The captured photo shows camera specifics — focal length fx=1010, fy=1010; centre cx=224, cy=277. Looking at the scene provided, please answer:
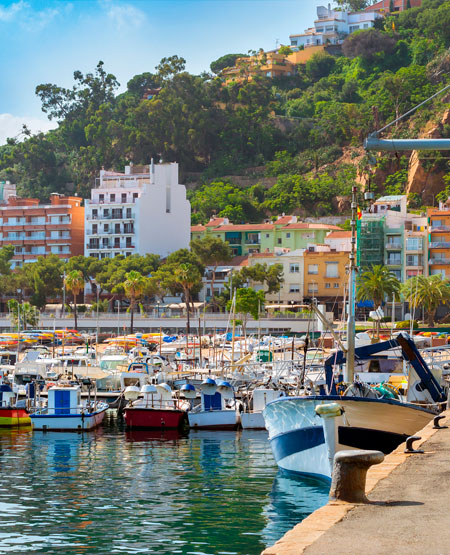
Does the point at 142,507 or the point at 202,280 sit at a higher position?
the point at 202,280

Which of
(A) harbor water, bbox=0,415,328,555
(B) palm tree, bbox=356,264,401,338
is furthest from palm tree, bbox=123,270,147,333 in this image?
(A) harbor water, bbox=0,415,328,555

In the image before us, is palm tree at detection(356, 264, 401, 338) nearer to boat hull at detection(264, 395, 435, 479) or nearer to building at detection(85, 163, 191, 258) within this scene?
building at detection(85, 163, 191, 258)

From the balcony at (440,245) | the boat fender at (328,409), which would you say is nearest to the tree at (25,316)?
the balcony at (440,245)

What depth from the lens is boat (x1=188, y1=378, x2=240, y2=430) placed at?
149ft

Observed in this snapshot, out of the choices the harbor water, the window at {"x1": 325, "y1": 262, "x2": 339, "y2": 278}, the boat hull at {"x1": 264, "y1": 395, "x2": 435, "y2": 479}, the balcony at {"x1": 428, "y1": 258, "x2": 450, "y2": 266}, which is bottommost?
the harbor water

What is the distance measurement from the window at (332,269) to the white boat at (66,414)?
69764mm

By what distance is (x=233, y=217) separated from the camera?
142125 mm

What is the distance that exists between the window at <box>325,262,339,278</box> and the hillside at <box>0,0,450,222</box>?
26041 mm

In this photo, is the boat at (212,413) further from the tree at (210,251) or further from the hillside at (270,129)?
the hillside at (270,129)

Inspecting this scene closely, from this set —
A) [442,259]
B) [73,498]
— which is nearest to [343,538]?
[73,498]

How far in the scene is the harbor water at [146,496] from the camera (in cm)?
2245

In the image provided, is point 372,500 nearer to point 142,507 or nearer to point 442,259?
point 142,507

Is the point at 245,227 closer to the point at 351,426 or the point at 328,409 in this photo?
the point at 351,426

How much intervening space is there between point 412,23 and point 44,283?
97.2 metres
